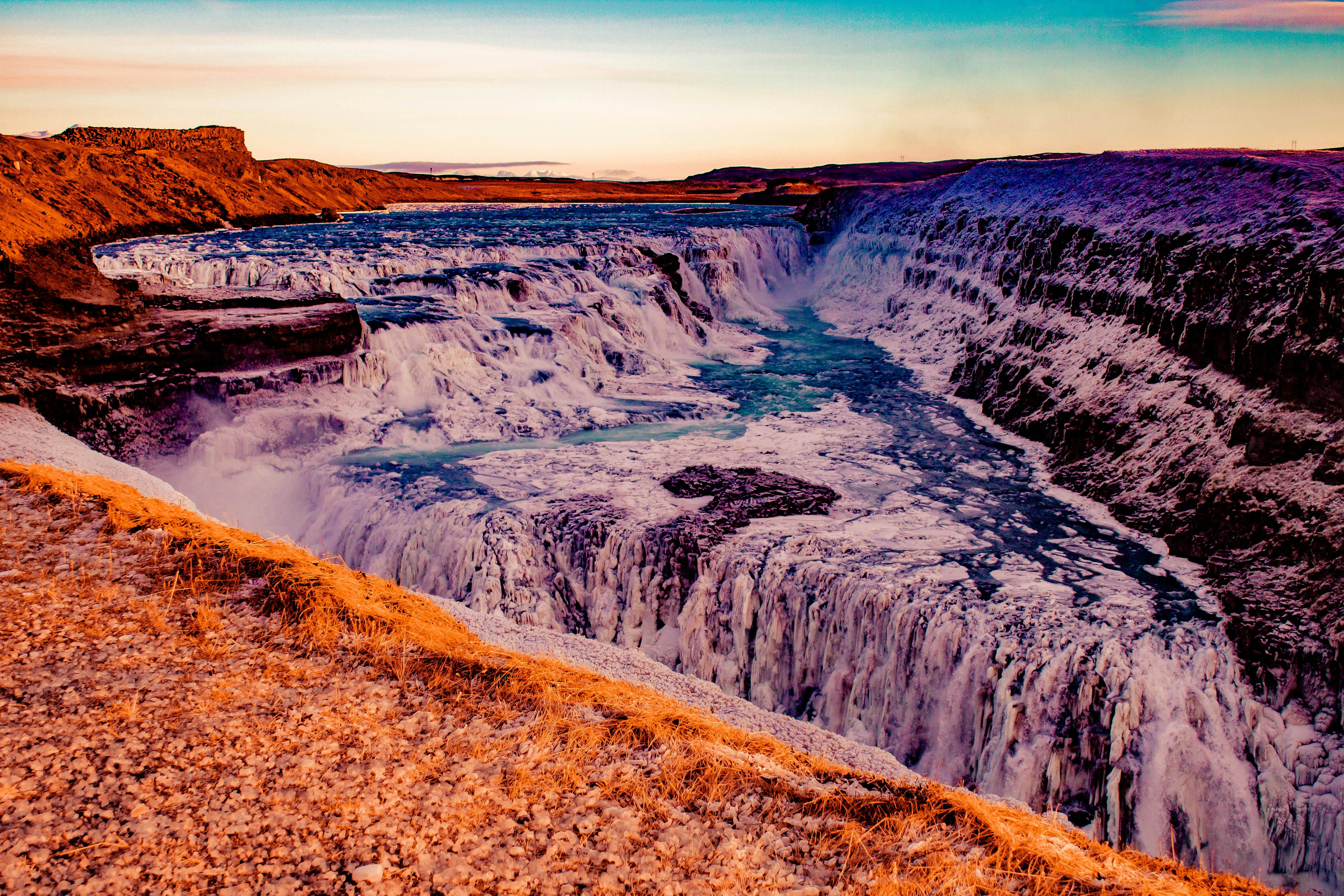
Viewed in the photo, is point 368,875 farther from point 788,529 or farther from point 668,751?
point 788,529

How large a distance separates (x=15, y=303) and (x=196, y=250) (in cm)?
1617

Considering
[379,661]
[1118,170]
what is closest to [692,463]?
[379,661]

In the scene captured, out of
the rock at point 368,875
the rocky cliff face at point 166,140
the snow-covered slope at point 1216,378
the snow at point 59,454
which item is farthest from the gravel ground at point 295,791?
the rocky cliff face at point 166,140

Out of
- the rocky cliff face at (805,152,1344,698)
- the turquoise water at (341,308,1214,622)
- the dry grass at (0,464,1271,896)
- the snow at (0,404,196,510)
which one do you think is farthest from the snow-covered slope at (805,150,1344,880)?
the snow at (0,404,196,510)

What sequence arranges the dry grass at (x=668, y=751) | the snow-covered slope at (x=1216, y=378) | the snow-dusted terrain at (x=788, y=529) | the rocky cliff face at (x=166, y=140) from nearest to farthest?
the dry grass at (x=668, y=751), the snow-dusted terrain at (x=788, y=529), the snow-covered slope at (x=1216, y=378), the rocky cliff face at (x=166, y=140)

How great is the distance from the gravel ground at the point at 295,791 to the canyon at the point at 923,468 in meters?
4.83

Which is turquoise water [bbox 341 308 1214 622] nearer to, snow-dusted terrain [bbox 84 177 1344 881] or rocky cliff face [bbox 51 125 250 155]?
snow-dusted terrain [bbox 84 177 1344 881]

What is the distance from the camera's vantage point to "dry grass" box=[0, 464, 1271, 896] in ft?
13.5

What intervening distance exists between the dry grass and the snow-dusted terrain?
3.01m

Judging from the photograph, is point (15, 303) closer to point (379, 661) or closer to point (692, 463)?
point (692, 463)

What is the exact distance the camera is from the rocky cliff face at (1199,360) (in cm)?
912

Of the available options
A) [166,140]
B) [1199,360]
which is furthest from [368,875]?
[166,140]

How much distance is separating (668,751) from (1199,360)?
1220 cm

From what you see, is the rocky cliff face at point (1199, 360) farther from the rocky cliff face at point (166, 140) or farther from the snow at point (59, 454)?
the rocky cliff face at point (166, 140)
